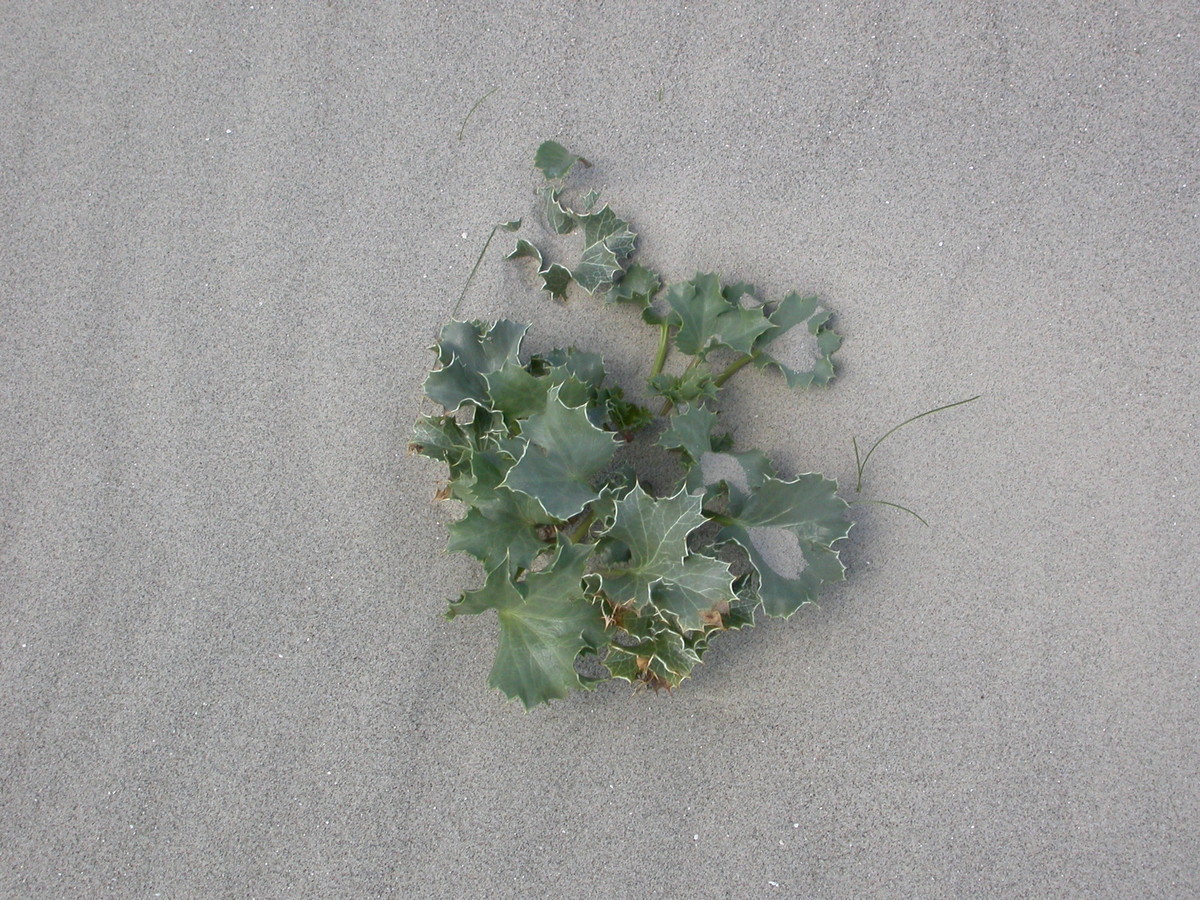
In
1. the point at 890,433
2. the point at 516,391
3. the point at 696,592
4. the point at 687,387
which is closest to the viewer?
the point at 696,592

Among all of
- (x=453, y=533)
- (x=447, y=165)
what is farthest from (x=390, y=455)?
(x=447, y=165)

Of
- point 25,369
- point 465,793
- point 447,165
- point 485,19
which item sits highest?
point 485,19

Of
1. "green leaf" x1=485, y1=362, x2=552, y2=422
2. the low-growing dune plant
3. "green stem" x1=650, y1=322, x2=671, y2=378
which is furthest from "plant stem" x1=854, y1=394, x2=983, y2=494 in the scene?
"green leaf" x1=485, y1=362, x2=552, y2=422

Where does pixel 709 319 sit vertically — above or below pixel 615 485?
above

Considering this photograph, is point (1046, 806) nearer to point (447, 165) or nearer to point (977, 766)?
point (977, 766)

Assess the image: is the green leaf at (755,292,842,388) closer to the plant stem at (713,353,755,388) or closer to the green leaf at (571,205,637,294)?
the plant stem at (713,353,755,388)

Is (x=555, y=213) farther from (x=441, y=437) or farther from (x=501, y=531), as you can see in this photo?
(x=501, y=531)

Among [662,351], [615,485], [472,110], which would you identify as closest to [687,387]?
[662,351]

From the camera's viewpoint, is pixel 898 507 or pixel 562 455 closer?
pixel 562 455
